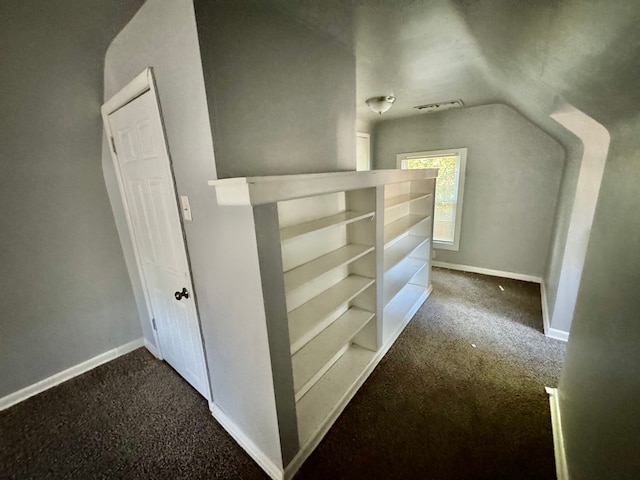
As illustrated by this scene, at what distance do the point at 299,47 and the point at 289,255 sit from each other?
1.19 meters

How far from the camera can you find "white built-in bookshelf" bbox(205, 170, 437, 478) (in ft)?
3.48

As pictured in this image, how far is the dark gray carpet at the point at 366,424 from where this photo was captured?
4.55ft

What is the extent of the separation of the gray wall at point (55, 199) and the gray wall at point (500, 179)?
366 cm

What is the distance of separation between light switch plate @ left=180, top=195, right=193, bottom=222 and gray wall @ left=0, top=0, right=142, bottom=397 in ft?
2.91

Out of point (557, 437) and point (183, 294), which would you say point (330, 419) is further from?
point (557, 437)

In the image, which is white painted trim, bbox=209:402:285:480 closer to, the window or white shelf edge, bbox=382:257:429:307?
white shelf edge, bbox=382:257:429:307

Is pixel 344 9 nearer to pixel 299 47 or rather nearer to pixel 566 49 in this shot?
pixel 299 47

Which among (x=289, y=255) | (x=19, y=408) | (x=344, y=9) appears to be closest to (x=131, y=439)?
(x=19, y=408)

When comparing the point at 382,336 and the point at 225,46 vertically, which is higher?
the point at 225,46

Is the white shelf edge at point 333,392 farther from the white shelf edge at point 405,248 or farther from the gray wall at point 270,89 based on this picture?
the gray wall at point 270,89

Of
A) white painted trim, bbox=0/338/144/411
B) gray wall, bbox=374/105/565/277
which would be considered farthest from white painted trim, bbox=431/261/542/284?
white painted trim, bbox=0/338/144/411

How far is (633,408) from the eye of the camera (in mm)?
787

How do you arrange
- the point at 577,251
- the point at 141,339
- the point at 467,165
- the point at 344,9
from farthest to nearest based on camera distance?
the point at 467,165
the point at 141,339
the point at 577,251
the point at 344,9

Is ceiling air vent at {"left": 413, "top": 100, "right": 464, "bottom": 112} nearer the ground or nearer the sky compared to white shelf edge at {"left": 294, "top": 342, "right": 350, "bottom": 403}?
nearer the sky
